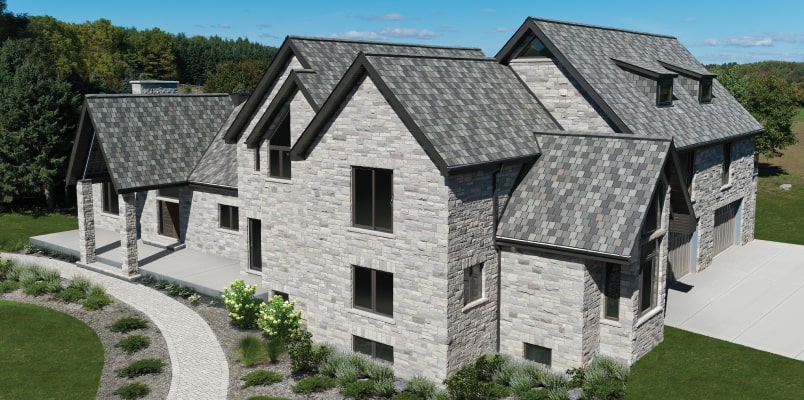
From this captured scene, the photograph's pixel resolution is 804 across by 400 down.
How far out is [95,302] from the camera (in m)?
25.2

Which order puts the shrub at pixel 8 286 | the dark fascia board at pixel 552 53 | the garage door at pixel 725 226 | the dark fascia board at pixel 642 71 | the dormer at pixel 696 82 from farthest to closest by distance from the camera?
the garage door at pixel 725 226, the dormer at pixel 696 82, the shrub at pixel 8 286, the dark fascia board at pixel 642 71, the dark fascia board at pixel 552 53

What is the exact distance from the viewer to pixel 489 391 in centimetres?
1775

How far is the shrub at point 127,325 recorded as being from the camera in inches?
908

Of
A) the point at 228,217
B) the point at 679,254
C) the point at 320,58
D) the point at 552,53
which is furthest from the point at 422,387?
the point at 228,217

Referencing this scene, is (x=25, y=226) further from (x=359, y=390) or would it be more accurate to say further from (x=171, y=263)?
(x=359, y=390)

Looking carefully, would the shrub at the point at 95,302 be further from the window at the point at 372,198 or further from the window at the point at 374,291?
the window at the point at 372,198

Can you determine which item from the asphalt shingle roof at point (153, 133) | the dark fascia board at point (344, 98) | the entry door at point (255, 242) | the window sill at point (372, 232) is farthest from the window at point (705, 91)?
the asphalt shingle roof at point (153, 133)

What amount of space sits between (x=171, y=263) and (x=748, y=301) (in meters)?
22.7

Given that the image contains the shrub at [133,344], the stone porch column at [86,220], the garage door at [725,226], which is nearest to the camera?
the shrub at [133,344]

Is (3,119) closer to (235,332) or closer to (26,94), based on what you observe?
(26,94)

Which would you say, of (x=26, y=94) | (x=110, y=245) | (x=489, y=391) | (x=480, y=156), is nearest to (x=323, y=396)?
(x=489, y=391)

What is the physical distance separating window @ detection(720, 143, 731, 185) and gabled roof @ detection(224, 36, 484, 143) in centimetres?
1244

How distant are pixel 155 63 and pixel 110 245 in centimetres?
12005

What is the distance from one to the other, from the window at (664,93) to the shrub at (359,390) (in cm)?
1527
